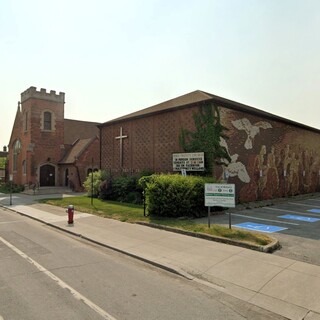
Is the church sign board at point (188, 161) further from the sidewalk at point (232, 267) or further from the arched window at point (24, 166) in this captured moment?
the arched window at point (24, 166)

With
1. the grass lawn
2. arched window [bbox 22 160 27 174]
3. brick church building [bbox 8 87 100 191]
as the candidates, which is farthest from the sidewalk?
arched window [bbox 22 160 27 174]

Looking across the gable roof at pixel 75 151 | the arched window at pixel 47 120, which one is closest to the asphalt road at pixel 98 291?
the gable roof at pixel 75 151

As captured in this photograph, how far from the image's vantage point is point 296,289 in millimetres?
5719

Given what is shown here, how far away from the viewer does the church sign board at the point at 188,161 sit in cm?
1744

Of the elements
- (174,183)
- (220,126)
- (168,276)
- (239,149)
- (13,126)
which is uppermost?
(13,126)

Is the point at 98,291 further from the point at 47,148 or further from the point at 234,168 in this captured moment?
the point at 47,148

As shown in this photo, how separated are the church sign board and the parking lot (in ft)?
11.0

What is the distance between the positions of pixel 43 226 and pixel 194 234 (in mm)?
6991

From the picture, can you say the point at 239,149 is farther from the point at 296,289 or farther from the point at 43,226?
the point at 296,289

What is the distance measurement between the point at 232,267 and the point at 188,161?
37.1 feet

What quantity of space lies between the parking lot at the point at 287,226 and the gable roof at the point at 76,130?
30274mm

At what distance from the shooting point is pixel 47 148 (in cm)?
3716

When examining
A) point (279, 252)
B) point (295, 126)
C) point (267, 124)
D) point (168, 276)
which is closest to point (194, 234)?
point (279, 252)

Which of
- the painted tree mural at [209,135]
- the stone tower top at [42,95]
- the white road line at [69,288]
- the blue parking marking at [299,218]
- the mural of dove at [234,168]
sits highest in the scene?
the stone tower top at [42,95]
